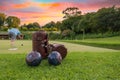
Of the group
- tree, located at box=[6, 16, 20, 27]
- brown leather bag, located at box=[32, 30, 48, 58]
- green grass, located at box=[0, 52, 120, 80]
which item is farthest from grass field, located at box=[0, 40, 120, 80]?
tree, located at box=[6, 16, 20, 27]

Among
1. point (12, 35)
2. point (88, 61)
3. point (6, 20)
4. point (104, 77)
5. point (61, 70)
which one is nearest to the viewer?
point (104, 77)

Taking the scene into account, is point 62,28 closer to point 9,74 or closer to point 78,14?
point 78,14

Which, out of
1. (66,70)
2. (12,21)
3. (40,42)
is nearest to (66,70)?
(66,70)

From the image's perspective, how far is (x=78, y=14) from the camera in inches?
3150

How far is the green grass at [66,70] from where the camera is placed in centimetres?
761

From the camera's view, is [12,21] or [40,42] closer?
[40,42]

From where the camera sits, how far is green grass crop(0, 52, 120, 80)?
7.61 meters

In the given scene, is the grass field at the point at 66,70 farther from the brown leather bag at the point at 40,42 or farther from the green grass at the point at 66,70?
the brown leather bag at the point at 40,42

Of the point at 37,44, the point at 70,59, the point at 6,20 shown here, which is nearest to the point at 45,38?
the point at 37,44

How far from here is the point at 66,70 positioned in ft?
27.5

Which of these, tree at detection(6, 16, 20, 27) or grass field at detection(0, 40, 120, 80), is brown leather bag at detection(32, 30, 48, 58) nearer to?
grass field at detection(0, 40, 120, 80)

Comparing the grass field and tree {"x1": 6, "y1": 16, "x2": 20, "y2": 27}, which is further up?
tree {"x1": 6, "y1": 16, "x2": 20, "y2": 27}

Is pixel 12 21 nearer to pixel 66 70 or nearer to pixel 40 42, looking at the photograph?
pixel 40 42

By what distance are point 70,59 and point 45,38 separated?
114cm
